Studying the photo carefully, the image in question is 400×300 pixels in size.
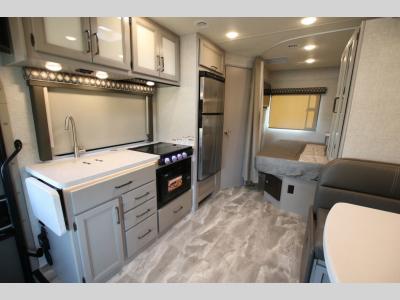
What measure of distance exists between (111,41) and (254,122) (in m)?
2.29

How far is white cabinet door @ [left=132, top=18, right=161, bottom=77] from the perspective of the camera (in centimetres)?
167

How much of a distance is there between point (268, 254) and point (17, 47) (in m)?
2.57

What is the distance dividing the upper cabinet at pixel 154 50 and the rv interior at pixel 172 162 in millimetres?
13

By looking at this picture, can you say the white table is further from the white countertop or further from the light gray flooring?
the white countertop

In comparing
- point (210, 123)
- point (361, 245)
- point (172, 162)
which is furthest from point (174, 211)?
point (361, 245)

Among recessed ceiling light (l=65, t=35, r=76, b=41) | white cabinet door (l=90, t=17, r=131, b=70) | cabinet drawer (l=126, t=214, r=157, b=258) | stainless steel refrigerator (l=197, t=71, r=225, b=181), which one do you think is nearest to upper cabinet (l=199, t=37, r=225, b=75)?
stainless steel refrigerator (l=197, t=71, r=225, b=181)

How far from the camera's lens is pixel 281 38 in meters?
2.21

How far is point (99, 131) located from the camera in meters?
1.96

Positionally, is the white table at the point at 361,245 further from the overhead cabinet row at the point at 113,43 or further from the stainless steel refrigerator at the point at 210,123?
the overhead cabinet row at the point at 113,43

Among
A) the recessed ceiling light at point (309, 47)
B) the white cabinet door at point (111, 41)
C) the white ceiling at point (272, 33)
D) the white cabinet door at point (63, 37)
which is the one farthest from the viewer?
the recessed ceiling light at point (309, 47)

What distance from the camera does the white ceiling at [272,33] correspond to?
179 cm

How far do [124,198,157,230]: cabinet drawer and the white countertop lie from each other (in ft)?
1.32

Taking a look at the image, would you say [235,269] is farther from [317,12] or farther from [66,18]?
[66,18]

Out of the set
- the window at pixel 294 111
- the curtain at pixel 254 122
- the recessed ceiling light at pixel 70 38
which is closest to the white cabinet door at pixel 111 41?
the recessed ceiling light at pixel 70 38
